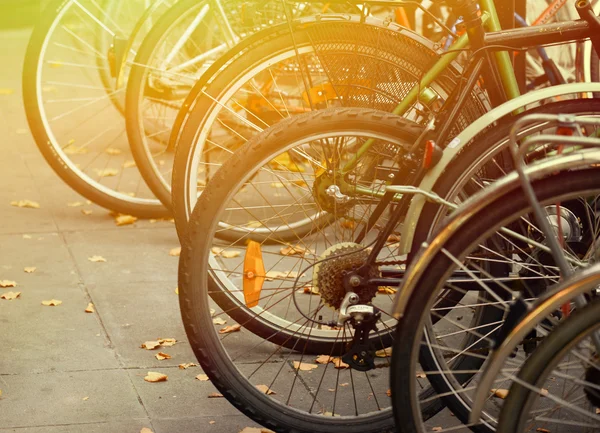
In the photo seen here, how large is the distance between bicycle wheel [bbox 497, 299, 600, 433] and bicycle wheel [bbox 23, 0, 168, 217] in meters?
3.72

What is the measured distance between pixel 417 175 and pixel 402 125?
0.76ft

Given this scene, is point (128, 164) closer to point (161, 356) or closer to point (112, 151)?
point (112, 151)

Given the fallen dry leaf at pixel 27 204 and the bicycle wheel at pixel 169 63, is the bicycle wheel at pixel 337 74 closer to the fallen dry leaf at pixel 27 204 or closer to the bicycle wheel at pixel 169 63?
the bicycle wheel at pixel 169 63

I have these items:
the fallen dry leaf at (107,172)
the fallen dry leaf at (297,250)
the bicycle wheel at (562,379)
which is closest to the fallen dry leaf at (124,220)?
the fallen dry leaf at (107,172)

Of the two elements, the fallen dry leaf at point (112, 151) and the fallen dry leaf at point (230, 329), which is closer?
the fallen dry leaf at point (230, 329)

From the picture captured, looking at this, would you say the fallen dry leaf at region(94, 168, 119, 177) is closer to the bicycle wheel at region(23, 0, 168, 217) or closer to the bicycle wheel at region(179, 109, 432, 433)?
the bicycle wheel at region(23, 0, 168, 217)

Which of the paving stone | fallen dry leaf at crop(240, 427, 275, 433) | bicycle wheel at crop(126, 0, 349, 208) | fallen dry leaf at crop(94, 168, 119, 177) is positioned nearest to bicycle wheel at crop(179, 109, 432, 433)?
fallen dry leaf at crop(240, 427, 275, 433)

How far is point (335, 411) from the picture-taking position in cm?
393

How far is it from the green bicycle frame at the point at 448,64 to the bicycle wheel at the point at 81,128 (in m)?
2.73

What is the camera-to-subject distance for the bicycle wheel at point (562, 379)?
252 cm

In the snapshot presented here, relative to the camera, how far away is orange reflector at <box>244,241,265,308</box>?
383 centimetres

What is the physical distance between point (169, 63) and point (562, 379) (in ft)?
12.6

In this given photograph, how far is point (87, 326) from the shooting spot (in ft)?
15.4

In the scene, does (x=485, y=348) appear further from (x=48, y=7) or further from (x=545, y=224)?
(x=48, y=7)
